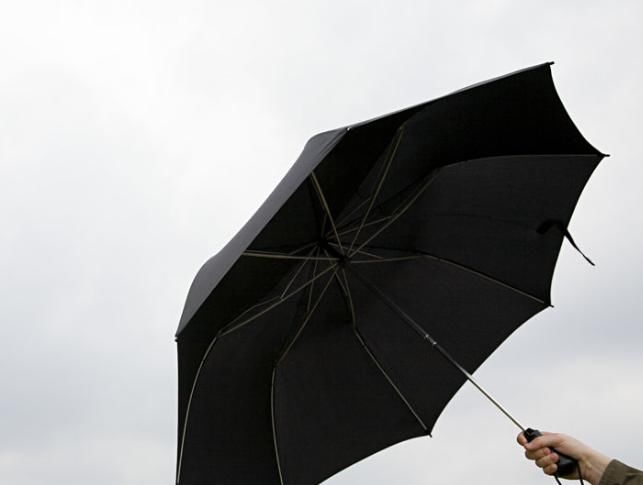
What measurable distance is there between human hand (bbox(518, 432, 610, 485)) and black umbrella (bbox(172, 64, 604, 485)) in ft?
4.08

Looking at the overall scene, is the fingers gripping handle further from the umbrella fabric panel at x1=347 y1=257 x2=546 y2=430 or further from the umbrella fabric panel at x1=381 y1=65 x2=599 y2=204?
the umbrella fabric panel at x1=347 y1=257 x2=546 y2=430

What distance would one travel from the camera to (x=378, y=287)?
396 cm

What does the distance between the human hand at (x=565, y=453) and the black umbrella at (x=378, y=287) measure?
4.08ft

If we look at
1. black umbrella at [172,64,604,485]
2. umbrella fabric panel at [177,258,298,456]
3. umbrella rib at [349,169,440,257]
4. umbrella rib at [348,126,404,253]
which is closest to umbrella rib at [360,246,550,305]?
black umbrella at [172,64,604,485]

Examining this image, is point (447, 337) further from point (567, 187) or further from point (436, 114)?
point (436, 114)

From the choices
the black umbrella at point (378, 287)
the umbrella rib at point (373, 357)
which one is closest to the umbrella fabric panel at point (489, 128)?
the black umbrella at point (378, 287)

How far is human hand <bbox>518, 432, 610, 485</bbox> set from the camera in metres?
1.94

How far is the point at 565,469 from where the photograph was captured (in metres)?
2.05

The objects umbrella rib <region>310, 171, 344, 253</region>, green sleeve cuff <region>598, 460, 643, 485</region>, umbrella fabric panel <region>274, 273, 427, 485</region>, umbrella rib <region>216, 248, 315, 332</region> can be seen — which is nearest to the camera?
green sleeve cuff <region>598, 460, 643, 485</region>

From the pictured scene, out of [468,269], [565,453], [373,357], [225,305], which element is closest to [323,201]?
[225,305]

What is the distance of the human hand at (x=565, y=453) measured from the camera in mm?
1942

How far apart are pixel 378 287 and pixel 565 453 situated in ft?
6.46

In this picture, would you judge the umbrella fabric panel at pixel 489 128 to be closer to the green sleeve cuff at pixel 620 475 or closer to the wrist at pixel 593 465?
the wrist at pixel 593 465

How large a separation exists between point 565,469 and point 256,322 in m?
1.89
